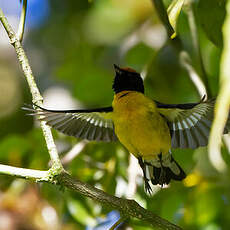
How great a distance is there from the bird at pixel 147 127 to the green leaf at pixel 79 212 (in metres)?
0.48

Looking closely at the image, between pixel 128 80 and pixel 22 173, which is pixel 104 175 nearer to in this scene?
pixel 128 80

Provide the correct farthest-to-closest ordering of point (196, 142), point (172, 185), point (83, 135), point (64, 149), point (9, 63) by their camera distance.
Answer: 1. point (9, 63)
2. point (64, 149)
3. point (172, 185)
4. point (83, 135)
5. point (196, 142)

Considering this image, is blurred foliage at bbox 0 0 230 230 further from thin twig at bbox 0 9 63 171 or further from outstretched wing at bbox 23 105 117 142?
thin twig at bbox 0 9 63 171

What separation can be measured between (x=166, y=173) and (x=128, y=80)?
743 mm

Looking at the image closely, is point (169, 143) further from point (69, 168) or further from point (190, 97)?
point (190, 97)

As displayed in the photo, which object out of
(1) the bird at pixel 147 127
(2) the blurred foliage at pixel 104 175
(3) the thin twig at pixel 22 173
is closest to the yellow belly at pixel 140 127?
(1) the bird at pixel 147 127

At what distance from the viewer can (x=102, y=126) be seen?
318 centimetres

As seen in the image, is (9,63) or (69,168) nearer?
(69,168)

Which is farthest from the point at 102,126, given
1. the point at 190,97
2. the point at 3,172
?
the point at 3,172

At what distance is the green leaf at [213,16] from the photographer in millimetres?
1665

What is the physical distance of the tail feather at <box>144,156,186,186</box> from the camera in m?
3.02

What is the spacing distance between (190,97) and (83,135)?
126 centimetres

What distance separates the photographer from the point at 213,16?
1.71 metres

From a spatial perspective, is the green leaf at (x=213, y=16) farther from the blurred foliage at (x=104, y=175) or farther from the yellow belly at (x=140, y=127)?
the blurred foliage at (x=104, y=175)
